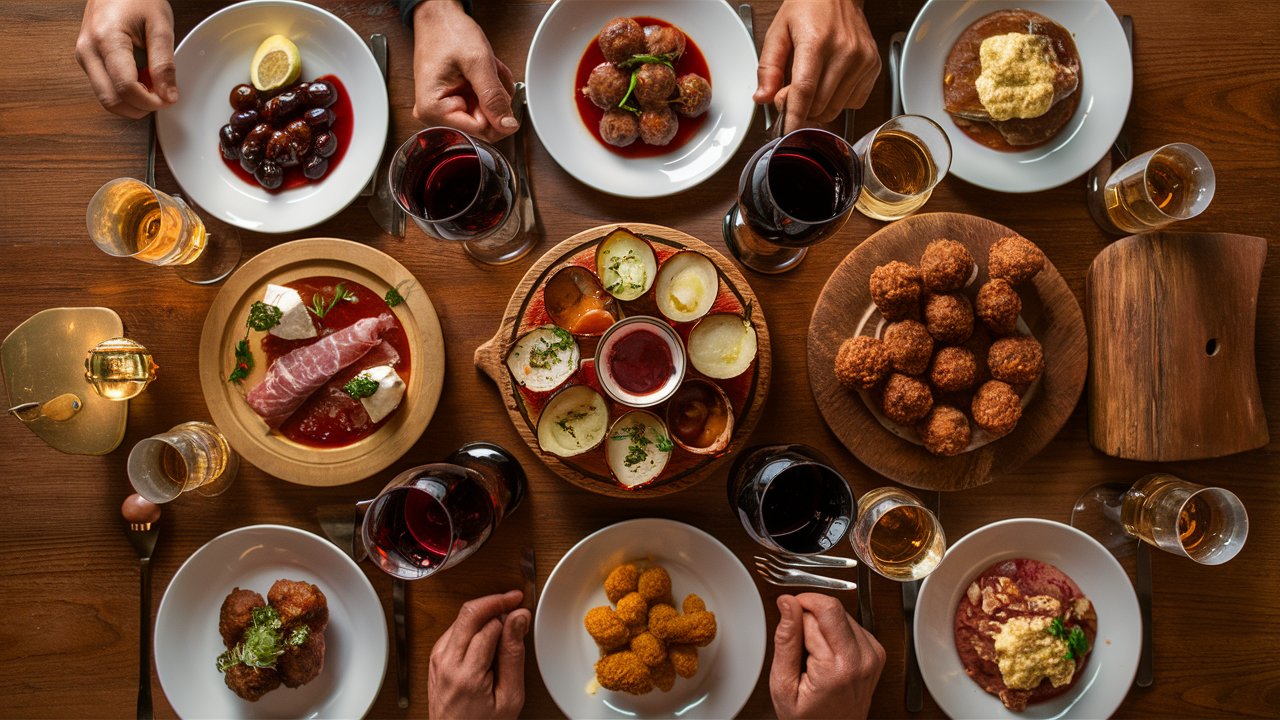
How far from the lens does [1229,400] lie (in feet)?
7.89

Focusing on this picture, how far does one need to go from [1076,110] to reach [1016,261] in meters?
0.65

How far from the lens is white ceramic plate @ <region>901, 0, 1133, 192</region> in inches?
93.0

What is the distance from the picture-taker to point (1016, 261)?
225cm

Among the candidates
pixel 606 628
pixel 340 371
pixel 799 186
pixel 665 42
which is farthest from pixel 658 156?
pixel 606 628

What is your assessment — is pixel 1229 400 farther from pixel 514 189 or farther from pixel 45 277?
pixel 45 277

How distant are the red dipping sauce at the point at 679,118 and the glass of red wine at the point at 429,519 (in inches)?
47.7

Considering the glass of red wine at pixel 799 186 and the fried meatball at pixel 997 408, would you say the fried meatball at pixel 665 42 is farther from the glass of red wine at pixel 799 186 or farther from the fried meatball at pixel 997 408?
the fried meatball at pixel 997 408

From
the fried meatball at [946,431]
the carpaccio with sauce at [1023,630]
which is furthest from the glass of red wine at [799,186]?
the carpaccio with sauce at [1023,630]

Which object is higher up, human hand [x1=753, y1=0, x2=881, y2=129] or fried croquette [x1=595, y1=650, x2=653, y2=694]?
human hand [x1=753, y1=0, x2=881, y2=129]

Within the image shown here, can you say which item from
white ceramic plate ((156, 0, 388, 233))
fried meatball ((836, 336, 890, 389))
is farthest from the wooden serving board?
white ceramic plate ((156, 0, 388, 233))

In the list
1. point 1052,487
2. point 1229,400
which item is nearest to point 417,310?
point 1052,487

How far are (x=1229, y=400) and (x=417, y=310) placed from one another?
280 cm

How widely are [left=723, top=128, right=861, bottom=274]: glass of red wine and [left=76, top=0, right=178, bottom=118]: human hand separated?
6.43 ft

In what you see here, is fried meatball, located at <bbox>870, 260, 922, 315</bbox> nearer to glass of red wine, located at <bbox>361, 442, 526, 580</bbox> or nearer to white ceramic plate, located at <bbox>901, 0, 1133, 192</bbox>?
white ceramic plate, located at <bbox>901, 0, 1133, 192</bbox>
